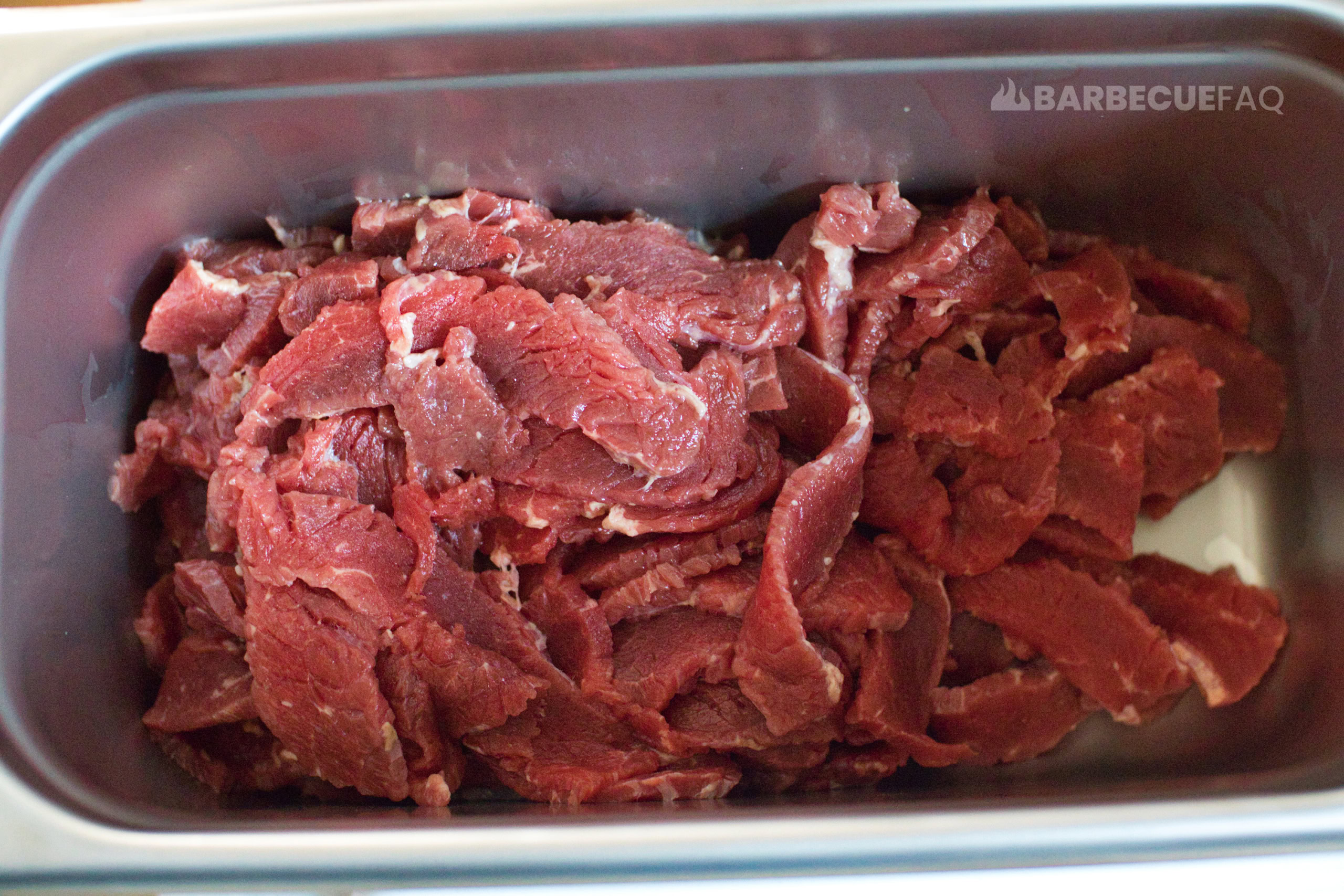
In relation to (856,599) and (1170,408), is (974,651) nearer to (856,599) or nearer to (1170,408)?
(856,599)

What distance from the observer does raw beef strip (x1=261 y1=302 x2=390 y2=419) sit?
236cm

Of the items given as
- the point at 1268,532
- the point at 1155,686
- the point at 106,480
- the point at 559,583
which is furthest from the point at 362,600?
the point at 1268,532

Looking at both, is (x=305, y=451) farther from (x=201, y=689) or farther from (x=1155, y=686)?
(x=1155, y=686)

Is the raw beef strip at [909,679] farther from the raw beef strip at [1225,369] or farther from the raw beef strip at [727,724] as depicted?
the raw beef strip at [1225,369]

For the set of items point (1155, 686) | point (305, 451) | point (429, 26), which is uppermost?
point (429, 26)

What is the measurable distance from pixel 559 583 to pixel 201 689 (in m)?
0.99

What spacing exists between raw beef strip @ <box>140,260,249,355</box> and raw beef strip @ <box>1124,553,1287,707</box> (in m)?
2.66

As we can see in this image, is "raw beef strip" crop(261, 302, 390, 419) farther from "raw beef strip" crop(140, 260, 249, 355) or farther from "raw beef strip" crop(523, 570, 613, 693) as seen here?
"raw beef strip" crop(523, 570, 613, 693)

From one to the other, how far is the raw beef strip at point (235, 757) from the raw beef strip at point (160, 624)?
0.22 meters

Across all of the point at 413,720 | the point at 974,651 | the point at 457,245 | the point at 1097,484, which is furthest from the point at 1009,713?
the point at 457,245

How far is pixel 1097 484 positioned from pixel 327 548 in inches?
81.7

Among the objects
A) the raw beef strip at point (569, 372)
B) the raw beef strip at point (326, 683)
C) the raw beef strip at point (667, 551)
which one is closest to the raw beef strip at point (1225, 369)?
the raw beef strip at point (667, 551)

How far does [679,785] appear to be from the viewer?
229 cm

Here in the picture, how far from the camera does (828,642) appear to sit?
7.98 feet
